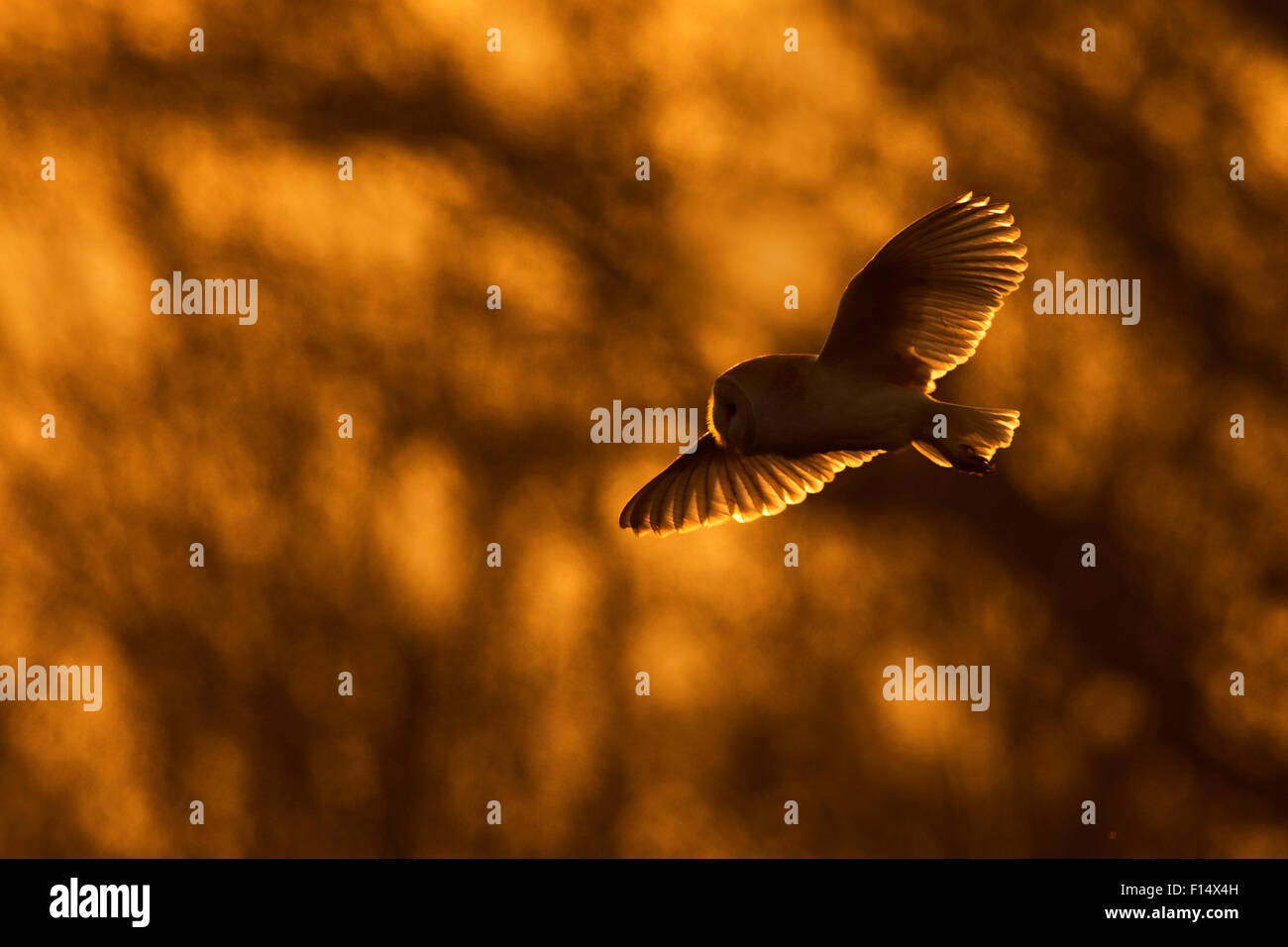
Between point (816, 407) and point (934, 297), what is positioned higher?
point (934, 297)

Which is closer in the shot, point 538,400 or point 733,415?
point 733,415

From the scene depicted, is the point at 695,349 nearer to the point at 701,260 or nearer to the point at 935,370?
the point at 701,260

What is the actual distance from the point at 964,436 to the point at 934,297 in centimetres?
14

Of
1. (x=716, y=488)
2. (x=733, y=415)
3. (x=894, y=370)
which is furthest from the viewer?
(x=716, y=488)

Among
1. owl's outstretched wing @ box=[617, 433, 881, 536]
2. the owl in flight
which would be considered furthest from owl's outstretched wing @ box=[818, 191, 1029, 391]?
owl's outstretched wing @ box=[617, 433, 881, 536]

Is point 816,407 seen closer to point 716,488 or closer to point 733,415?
point 733,415

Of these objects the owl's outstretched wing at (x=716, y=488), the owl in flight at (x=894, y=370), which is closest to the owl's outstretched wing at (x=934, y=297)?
the owl in flight at (x=894, y=370)

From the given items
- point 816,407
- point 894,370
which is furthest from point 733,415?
point 894,370

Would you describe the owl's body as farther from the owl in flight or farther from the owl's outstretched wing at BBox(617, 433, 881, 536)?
the owl's outstretched wing at BBox(617, 433, 881, 536)

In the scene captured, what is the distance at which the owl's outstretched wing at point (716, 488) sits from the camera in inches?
45.6

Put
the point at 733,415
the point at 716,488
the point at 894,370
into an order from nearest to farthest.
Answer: the point at 733,415 → the point at 894,370 → the point at 716,488

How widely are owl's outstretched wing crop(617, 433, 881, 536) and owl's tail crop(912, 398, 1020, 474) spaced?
0.60ft

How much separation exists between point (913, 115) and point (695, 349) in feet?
1.72

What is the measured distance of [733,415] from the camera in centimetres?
89
